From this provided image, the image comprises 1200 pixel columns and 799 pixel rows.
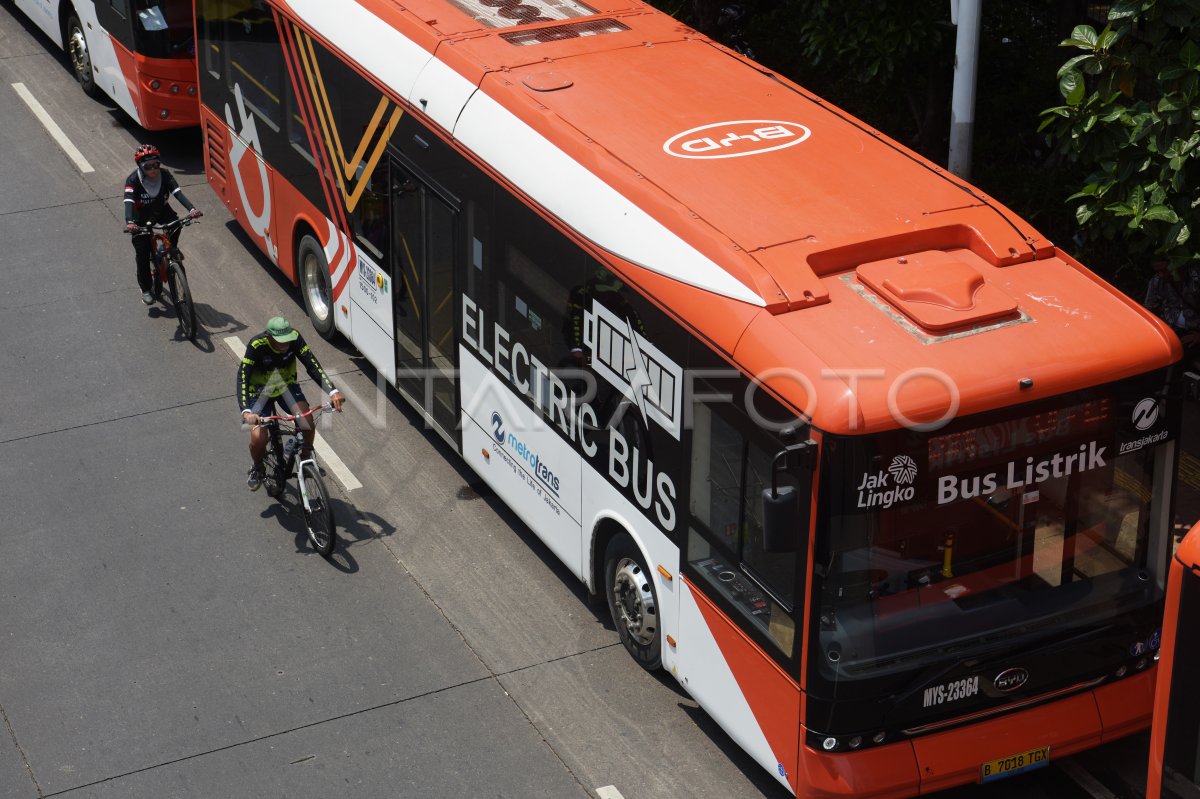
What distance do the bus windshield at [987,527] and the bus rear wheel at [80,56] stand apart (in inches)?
541

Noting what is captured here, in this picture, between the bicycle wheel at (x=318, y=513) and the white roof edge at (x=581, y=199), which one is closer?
the white roof edge at (x=581, y=199)

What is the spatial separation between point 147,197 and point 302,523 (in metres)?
3.98

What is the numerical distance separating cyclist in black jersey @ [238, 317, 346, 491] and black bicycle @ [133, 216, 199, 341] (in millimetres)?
2877

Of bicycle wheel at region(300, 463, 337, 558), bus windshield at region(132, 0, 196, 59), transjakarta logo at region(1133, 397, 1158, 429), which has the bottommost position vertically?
bicycle wheel at region(300, 463, 337, 558)

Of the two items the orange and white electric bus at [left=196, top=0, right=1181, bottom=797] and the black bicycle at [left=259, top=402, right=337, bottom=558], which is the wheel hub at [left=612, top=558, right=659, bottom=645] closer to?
the orange and white electric bus at [left=196, top=0, right=1181, bottom=797]

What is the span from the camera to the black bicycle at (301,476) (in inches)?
424

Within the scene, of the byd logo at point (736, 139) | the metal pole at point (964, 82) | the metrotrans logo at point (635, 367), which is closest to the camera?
the metrotrans logo at point (635, 367)

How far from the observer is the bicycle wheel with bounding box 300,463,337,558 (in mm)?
10703

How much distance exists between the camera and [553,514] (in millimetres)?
10219

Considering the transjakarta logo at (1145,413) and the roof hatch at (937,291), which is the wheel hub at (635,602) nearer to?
the roof hatch at (937,291)

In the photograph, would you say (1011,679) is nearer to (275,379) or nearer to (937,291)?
(937,291)

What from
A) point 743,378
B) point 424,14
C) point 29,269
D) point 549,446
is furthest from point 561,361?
point 29,269

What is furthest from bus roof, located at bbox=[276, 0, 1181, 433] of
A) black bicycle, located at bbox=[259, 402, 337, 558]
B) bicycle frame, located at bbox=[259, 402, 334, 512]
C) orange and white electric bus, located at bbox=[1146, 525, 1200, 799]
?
black bicycle, located at bbox=[259, 402, 337, 558]

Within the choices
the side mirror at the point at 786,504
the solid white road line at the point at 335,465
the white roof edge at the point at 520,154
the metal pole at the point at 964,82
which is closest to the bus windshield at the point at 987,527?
the side mirror at the point at 786,504
